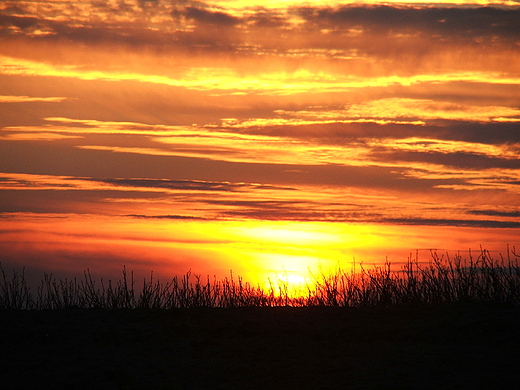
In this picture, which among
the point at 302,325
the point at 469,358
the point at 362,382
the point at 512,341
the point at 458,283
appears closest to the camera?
the point at 362,382

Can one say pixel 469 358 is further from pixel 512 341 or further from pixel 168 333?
pixel 168 333

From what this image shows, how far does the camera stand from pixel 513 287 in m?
12.9

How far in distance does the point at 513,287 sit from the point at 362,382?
7.02 metres

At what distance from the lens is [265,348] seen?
8750mm

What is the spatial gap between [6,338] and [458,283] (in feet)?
32.7

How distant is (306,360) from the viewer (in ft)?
26.9

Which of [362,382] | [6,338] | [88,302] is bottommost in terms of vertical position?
[362,382]

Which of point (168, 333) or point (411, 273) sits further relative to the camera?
point (411, 273)

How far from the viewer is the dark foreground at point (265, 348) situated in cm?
759

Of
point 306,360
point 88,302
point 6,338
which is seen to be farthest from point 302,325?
point 88,302

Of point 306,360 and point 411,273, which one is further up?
point 411,273

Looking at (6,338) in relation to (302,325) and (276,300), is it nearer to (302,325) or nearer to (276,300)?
(302,325)

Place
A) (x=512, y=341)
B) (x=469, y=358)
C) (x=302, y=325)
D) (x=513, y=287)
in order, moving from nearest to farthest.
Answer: (x=469, y=358) < (x=512, y=341) < (x=302, y=325) < (x=513, y=287)

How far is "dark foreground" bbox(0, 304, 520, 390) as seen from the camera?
7594 mm
